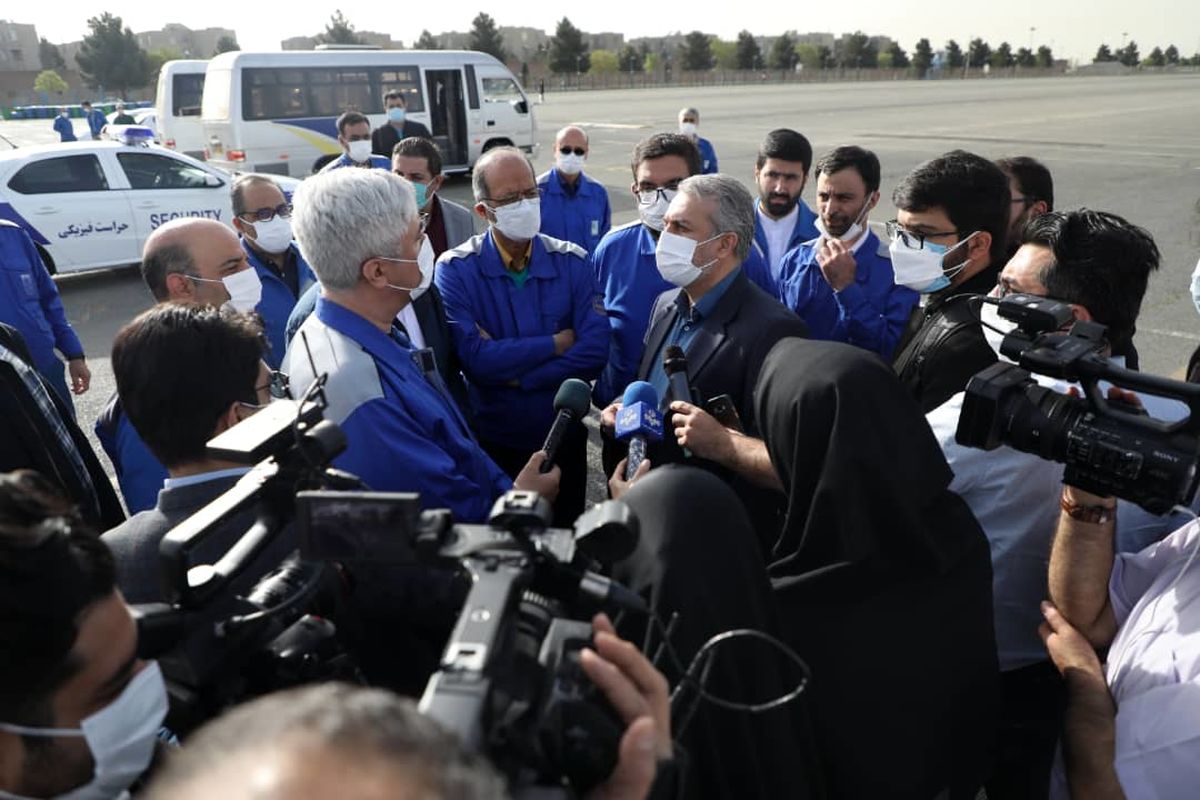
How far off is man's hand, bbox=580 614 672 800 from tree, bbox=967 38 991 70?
359 feet

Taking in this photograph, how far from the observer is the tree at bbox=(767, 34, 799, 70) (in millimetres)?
85250

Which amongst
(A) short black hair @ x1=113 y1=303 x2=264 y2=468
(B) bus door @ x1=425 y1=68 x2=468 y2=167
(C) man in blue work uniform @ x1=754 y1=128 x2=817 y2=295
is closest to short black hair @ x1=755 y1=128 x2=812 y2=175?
(C) man in blue work uniform @ x1=754 y1=128 x2=817 y2=295

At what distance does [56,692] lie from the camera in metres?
1.13

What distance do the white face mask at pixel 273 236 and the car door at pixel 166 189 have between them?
23.7ft

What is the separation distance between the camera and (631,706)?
3.50 ft

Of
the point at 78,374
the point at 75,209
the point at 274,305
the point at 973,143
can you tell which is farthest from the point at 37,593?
the point at 973,143

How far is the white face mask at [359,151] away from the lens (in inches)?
359

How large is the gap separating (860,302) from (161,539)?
3.16m

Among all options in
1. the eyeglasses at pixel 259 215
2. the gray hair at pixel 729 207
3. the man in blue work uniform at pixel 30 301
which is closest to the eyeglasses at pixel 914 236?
the gray hair at pixel 729 207

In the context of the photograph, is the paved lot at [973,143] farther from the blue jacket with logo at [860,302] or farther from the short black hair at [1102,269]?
the blue jacket with logo at [860,302]

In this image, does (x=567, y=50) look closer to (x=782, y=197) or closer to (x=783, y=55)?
(x=783, y=55)

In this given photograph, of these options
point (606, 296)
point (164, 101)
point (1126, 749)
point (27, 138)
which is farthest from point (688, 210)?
point (27, 138)

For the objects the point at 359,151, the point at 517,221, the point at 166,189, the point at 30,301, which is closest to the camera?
the point at 517,221

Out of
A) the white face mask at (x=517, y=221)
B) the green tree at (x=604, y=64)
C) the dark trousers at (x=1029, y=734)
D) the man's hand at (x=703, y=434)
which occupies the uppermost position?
the green tree at (x=604, y=64)
